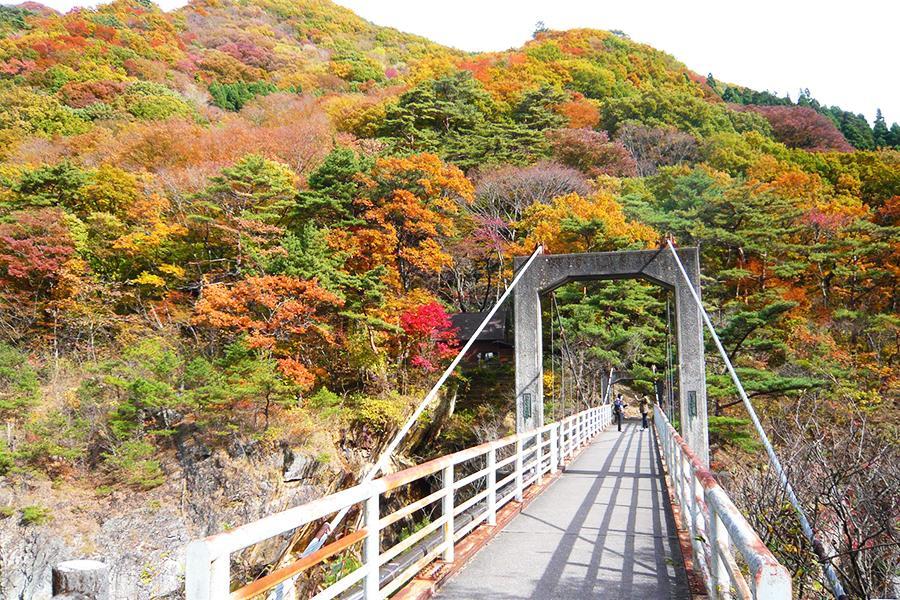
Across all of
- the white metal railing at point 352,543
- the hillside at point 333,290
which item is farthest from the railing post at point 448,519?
the hillside at point 333,290

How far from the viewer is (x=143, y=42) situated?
52938 millimetres

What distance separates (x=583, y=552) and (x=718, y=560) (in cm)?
234

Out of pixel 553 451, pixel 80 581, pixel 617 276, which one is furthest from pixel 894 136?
pixel 80 581

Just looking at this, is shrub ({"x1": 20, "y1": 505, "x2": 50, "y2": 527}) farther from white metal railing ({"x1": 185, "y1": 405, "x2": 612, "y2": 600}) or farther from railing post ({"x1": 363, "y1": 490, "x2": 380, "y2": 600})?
railing post ({"x1": 363, "y1": 490, "x2": 380, "y2": 600})

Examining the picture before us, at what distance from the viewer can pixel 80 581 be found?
278 cm

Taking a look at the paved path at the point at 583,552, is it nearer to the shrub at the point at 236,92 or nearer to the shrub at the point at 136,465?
the shrub at the point at 136,465

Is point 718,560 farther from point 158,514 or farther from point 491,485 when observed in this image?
point 158,514

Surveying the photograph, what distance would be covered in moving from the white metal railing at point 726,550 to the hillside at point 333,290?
0.56 meters

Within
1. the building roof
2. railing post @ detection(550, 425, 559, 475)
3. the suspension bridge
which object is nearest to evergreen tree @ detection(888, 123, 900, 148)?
the building roof

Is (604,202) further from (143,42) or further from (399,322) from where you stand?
(143,42)

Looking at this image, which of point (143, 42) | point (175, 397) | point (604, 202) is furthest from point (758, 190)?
point (143, 42)

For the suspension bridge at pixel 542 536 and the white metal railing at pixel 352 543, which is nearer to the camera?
the white metal railing at pixel 352 543

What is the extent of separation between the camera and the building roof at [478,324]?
83.3 ft

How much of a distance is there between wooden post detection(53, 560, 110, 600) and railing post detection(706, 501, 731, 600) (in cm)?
293
